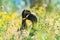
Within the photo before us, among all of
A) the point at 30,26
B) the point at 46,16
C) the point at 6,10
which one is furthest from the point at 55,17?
Answer: the point at 6,10

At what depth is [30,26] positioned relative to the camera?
390 centimetres

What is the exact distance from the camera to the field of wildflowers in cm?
359

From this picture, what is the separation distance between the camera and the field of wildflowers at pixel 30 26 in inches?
141

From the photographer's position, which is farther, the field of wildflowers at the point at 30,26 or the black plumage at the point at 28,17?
the black plumage at the point at 28,17

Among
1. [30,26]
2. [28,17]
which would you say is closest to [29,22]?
[28,17]

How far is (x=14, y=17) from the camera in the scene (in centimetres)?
427

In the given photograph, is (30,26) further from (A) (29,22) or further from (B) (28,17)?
(A) (29,22)

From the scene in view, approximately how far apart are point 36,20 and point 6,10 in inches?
28.6

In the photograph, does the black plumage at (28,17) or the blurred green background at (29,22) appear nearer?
the blurred green background at (29,22)

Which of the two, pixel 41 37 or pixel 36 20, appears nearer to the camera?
pixel 41 37

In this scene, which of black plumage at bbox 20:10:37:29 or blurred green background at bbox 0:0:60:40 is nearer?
blurred green background at bbox 0:0:60:40

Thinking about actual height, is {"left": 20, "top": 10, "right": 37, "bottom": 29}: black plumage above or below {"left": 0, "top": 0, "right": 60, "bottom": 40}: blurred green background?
above

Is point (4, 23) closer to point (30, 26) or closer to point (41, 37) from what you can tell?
point (30, 26)

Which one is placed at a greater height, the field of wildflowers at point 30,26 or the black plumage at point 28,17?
the black plumage at point 28,17
